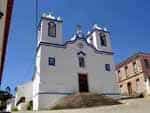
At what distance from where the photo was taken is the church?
2161 centimetres

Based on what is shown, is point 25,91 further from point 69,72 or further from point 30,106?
point 69,72

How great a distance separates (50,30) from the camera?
2452 centimetres

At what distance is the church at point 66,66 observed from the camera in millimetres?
21609

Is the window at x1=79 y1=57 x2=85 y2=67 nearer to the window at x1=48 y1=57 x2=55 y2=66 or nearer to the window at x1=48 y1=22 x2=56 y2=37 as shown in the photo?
the window at x1=48 y1=57 x2=55 y2=66

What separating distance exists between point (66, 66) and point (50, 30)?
184 inches

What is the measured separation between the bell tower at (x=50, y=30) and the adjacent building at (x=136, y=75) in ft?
48.2

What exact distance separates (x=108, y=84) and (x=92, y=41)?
20.2 feet

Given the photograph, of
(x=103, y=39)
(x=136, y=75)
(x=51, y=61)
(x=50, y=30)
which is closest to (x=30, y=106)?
(x=51, y=61)

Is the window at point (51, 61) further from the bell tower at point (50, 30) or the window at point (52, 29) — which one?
the window at point (52, 29)

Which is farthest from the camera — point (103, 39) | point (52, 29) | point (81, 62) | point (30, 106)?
point (103, 39)

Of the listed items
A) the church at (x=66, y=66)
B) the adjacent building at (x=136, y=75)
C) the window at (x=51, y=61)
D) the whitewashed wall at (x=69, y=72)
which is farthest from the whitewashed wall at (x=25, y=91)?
the adjacent building at (x=136, y=75)

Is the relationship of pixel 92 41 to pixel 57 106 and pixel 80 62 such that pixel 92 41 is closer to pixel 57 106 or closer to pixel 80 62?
pixel 80 62

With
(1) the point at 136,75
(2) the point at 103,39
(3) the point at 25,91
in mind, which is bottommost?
(3) the point at 25,91

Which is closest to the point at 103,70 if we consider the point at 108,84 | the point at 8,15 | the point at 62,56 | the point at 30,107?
the point at 108,84
